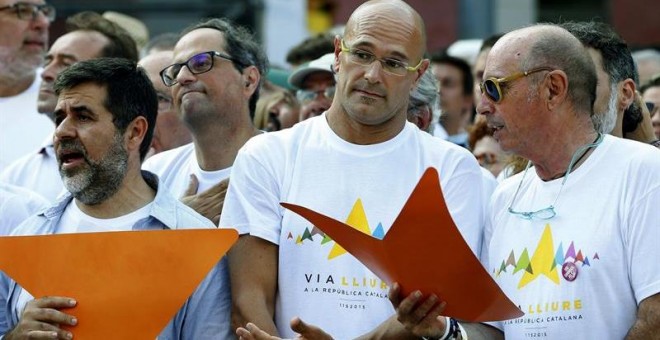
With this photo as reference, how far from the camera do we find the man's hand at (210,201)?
564 cm

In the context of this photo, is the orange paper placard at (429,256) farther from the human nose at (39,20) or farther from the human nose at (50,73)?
the human nose at (39,20)

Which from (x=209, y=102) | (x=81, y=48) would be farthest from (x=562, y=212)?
(x=81, y=48)

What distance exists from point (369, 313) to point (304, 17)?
975 cm

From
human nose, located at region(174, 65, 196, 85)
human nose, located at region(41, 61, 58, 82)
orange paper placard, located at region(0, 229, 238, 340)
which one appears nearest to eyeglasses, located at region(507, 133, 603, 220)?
orange paper placard, located at region(0, 229, 238, 340)

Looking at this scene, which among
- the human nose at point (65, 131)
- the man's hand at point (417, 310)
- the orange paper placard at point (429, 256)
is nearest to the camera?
the orange paper placard at point (429, 256)

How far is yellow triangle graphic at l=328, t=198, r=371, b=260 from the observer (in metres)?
5.01

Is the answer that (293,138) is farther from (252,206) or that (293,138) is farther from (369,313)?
(369,313)

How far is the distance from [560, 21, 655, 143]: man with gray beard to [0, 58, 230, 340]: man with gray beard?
154cm

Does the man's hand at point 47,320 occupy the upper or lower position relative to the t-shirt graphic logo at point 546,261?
lower

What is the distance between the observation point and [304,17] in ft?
47.6

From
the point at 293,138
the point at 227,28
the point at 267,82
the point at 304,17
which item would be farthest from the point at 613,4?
the point at 293,138

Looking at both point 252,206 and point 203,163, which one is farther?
point 203,163

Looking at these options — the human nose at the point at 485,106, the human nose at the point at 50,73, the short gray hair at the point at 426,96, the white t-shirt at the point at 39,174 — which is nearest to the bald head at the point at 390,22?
the human nose at the point at 485,106

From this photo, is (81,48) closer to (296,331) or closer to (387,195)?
(387,195)
